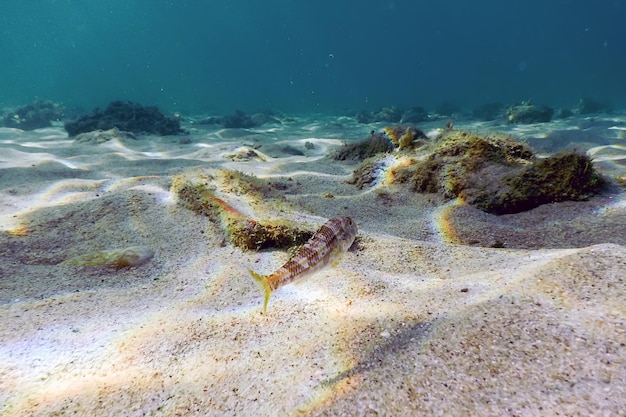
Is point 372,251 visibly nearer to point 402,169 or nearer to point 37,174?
point 402,169

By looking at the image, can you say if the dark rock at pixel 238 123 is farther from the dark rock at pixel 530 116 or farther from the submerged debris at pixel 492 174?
the submerged debris at pixel 492 174

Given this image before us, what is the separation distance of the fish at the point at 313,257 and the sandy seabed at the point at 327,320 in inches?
15.3

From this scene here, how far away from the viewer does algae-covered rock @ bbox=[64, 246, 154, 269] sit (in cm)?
325

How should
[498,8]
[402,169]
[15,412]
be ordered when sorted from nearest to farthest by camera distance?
[15,412], [402,169], [498,8]

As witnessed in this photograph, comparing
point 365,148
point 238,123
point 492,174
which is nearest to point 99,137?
point 365,148

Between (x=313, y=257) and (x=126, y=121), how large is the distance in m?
14.8

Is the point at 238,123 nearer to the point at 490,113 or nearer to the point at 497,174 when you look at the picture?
the point at 490,113

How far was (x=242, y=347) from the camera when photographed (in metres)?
1.93

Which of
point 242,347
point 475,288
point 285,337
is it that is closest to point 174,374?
point 242,347

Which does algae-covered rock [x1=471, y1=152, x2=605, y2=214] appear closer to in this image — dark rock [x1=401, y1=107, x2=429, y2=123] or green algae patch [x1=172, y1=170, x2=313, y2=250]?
green algae patch [x1=172, y1=170, x2=313, y2=250]

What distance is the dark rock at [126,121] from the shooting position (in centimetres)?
1343

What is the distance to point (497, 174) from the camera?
14.6ft

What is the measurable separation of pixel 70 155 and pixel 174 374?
9.29m

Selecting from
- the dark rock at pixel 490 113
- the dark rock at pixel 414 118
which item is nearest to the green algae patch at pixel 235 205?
the dark rock at pixel 414 118
